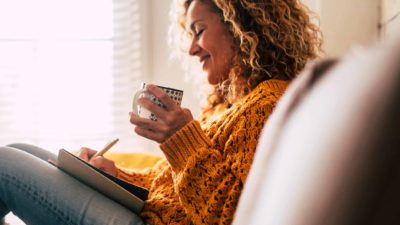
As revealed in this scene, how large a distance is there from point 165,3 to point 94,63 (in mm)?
450

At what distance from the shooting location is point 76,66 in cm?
224

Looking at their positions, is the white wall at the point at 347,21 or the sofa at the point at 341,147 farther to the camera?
the white wall at the point at 347,21

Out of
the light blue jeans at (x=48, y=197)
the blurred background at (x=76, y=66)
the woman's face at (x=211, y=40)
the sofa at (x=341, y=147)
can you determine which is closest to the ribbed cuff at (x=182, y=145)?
the light blue jeans at (x=48, y=197)

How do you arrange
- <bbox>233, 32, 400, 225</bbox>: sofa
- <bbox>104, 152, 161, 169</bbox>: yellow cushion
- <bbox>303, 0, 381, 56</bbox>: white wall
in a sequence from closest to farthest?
<bbox>233, 32, 400, 225</bbox>: sofa → <bbox>303, 0, 381, 56</bbox>: white wall → <bbox>104, 152, 161, 169</bbox>: yellow cushion

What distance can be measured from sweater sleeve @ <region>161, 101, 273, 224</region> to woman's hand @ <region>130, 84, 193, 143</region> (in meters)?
0.02

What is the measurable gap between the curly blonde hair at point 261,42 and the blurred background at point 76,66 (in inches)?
47.1

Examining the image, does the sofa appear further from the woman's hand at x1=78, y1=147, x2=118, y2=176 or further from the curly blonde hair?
the woman's hand at x1=78, y1=147, x2=118, y2=176

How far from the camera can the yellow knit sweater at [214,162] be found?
83 centimetres

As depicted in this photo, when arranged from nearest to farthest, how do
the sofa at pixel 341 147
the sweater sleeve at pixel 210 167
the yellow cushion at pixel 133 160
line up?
the sofa at pixel 341 147 < the sweater sleeve at pixel 210 167 < the yellow cushion at pixel 133 160

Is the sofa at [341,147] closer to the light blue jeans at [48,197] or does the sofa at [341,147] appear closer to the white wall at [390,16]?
the light blue jeans at [48,197]

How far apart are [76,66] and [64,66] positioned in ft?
0.19

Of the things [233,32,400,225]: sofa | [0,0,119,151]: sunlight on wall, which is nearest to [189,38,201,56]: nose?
[233,32,400,225]: sofa

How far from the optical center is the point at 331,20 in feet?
5.11

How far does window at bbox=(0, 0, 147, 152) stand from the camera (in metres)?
2.23
